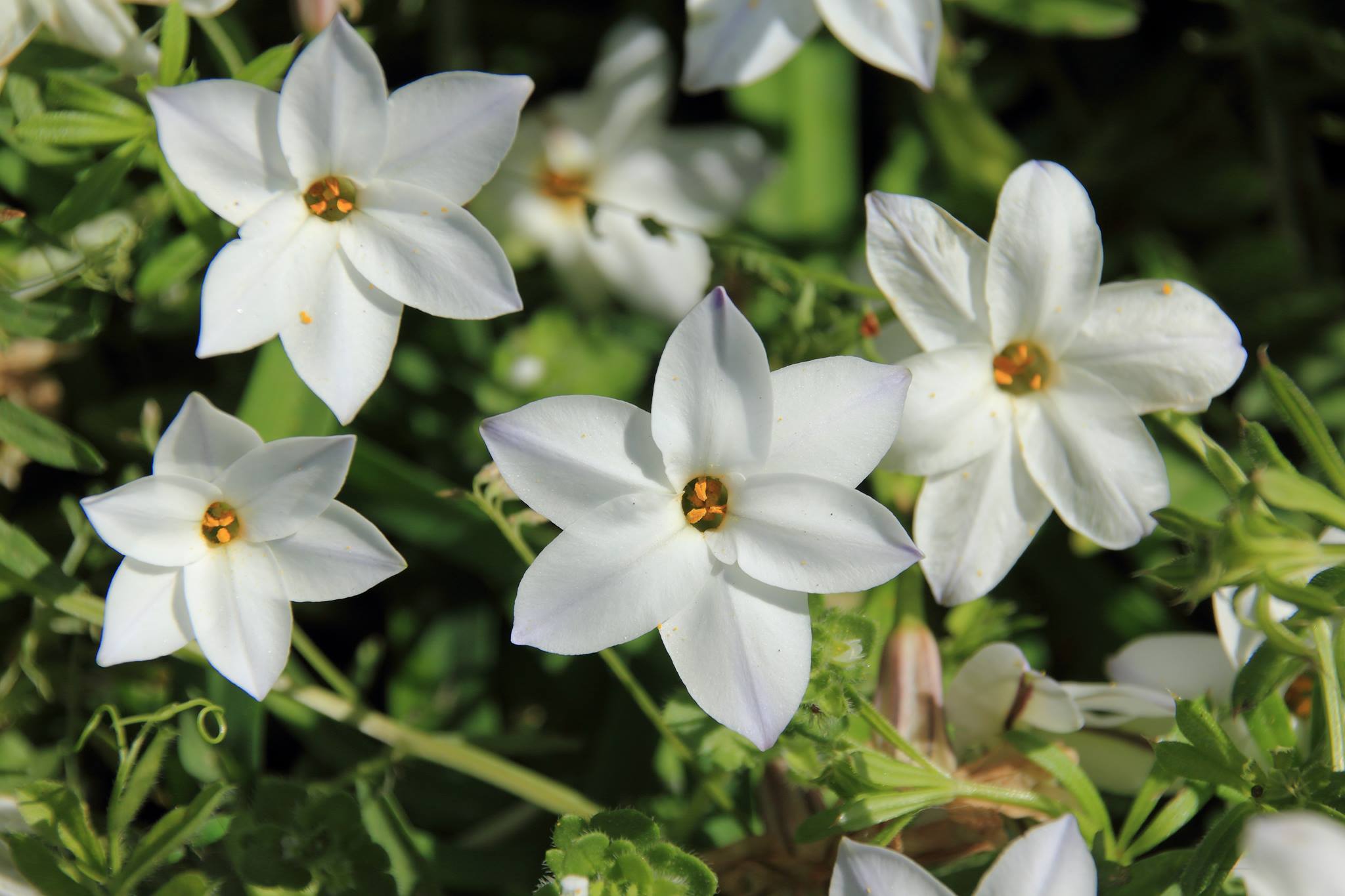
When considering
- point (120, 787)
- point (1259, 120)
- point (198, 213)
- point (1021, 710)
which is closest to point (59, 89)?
point (198, 213)

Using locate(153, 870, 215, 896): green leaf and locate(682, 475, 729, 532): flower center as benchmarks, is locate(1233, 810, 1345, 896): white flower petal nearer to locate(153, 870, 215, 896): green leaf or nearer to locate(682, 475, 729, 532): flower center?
locate(682, 475, 729, 532): flower center

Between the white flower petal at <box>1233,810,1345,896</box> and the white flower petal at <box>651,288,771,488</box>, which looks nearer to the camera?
the white flower petal at <box>1233,810,1345,896</box>

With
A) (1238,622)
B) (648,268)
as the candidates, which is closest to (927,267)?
(1238,622)

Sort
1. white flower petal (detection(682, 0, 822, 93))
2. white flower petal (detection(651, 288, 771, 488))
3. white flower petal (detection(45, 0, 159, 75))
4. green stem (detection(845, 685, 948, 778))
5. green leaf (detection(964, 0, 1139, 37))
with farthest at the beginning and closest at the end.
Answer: green leaf (detection(964, 0, 1139, 37)), white flower petal (detection(682, 0, 822, 93)), white flower petal (detection(45, 0, 159, 75)), green stem (detection(845, 685, 948, 778)), white flower petal (detection(651, 288, 771, 488))

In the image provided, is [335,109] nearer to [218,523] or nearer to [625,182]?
[218,523]

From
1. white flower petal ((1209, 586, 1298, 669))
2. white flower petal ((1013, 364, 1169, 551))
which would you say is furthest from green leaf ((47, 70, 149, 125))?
white flower petal ((1209, 586, 1298, 669))

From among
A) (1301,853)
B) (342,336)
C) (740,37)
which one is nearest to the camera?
(1301,853)
